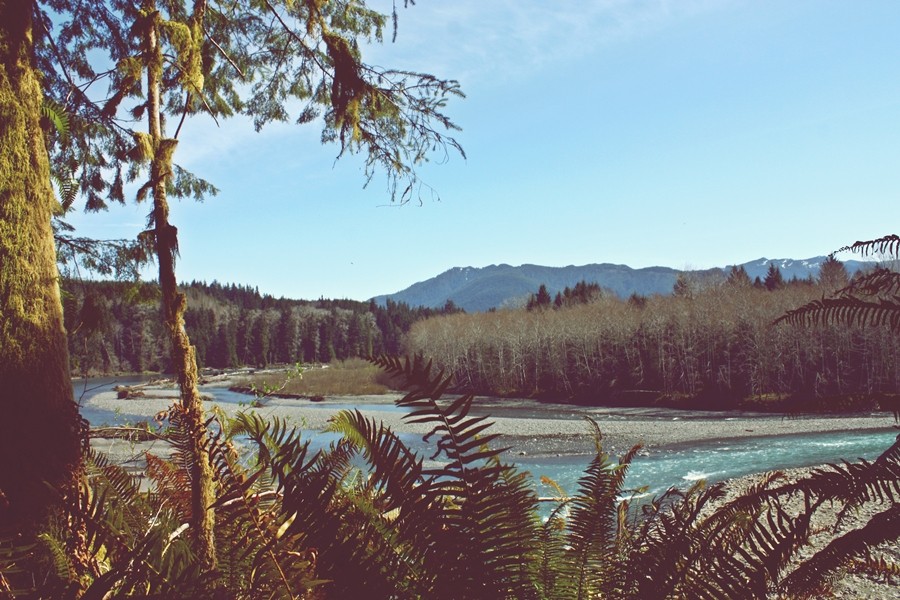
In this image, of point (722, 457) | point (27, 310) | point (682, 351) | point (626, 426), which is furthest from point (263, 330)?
point (27, 310)

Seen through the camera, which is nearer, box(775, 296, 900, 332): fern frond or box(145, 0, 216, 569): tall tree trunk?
box(775, 296, 900, 332): fern frond

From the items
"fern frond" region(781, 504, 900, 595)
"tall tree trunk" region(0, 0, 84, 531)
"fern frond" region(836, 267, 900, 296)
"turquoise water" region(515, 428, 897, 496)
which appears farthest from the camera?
"turquoise water" region(515, 428, 897, 496)

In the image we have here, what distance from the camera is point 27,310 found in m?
2.08

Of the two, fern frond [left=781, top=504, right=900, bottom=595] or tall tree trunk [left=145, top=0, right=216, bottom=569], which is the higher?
tall tree trunk [left=145, top=0, right=216, bottom=569]

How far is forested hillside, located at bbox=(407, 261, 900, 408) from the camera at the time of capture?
113 feet

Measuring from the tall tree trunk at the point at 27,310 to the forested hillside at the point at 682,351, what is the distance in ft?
83.0

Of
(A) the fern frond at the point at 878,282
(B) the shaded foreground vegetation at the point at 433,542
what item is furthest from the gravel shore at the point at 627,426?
(B) the shaded foreground vegetation at the point at 433,542

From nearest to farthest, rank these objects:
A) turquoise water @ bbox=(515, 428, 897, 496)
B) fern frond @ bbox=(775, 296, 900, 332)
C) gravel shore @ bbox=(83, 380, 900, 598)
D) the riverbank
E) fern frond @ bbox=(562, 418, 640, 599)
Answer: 1. fern frond @ bbox=(562, 418, 640, 599)
2. fern frond @ bbox=(775, 296, 900, 332)
3. turquoise water @ bbox=(515, 428, 897, 496)
4. gravel shore @ bbox=(83, 380, 900, 598)
5. the riverbank

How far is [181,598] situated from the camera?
0.67 metres

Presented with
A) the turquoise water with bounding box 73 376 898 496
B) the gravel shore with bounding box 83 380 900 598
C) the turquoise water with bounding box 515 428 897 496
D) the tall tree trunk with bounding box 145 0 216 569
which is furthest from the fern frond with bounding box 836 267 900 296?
the gravel shore with bounding box 83 380 900 598

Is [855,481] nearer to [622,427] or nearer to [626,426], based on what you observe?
[622,427]

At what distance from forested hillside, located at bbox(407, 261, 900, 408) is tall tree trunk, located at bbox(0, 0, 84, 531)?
2529cm

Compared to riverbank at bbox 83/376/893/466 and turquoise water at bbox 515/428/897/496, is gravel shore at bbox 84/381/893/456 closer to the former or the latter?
riverbank at bbox 83/376/893/466

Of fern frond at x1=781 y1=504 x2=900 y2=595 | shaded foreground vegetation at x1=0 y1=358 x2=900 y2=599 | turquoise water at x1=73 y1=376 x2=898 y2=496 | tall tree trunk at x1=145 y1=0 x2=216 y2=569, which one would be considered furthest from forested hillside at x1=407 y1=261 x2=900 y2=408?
fern frond at x1=781 y1=504 x2=900 y2=595
